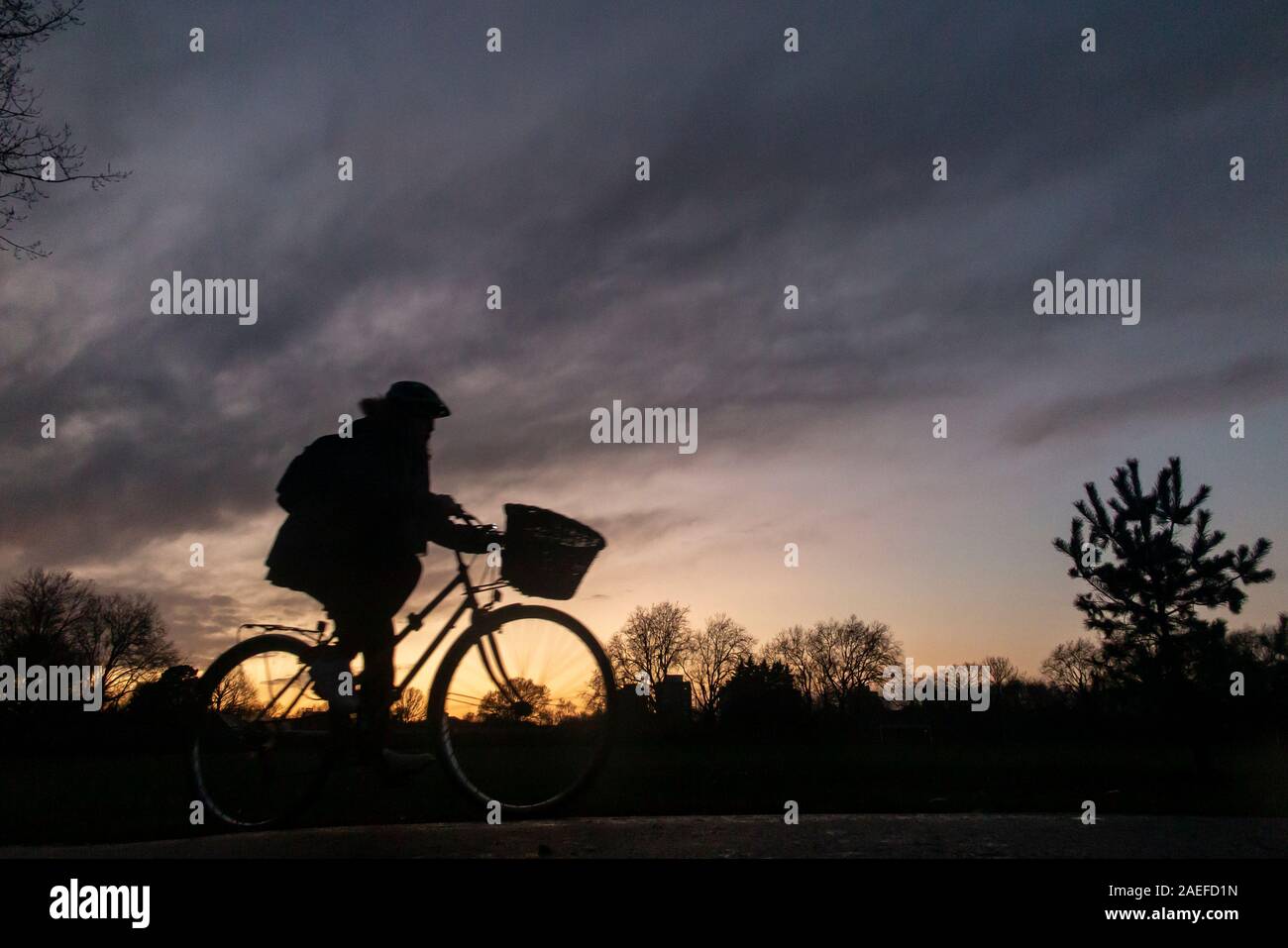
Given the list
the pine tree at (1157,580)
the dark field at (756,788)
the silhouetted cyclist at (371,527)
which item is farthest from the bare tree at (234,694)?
the pine tree at (1157,580)

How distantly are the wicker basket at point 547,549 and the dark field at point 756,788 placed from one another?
1.07 meters

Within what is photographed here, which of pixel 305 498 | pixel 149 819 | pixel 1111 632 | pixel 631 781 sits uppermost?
pixel 305 498

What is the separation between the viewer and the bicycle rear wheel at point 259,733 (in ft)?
16.0

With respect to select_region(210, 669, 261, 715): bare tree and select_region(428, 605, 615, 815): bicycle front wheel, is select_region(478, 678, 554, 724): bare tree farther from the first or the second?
select_region(210, 669, 261, 715): bare tree

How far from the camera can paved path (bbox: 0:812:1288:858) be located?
3.99 metres

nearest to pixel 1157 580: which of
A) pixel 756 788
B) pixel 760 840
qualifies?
pixel 756 788

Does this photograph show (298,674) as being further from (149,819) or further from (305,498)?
(149,819)

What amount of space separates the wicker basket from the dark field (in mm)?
1065

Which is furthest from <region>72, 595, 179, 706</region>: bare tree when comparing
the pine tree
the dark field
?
the pine tree

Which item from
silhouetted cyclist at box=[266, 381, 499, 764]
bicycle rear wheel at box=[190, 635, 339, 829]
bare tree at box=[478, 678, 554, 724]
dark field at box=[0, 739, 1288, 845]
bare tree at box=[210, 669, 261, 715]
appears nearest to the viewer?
silhouetted cyclist at box=[266, 381, 499, 764]

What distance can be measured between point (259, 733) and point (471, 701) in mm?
1220
